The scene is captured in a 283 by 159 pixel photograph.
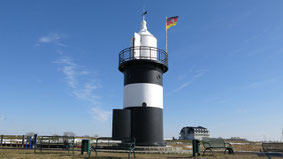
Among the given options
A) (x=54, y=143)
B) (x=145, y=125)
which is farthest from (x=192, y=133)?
(x=54, y=143)

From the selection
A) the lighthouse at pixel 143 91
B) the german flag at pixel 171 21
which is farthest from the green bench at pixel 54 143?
the german flag at pixel 171 21

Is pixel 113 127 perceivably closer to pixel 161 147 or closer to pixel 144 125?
pixel 144 125

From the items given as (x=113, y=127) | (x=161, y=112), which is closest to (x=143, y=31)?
(x=161, y=112)

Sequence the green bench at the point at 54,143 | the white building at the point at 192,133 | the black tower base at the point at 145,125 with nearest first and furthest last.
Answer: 1. the green bench at the point at 54,143
2. the black tower base at the point at 145,125
3. the white building at the point at 192,133

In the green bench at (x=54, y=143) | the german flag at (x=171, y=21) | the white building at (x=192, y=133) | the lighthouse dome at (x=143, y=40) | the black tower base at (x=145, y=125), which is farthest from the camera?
the white building at (x=192, y=133)

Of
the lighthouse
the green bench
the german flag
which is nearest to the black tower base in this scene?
the lighthouse

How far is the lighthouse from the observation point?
16062mm

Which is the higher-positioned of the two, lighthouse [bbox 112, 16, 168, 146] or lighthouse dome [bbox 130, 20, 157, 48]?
lighthouse dome [bbox 130, 20, 157, 48]

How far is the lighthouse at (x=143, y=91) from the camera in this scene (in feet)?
52.7

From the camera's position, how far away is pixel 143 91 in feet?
53.9

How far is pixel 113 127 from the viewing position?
46.9 ft

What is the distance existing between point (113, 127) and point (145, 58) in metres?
5.61

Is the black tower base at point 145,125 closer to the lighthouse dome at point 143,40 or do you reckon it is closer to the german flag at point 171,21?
the lighthouse dome at point 143,40

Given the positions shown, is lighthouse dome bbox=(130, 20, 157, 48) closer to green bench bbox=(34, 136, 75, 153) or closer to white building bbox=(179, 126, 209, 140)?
green bench bbox=(34, 136, 75, 153)
